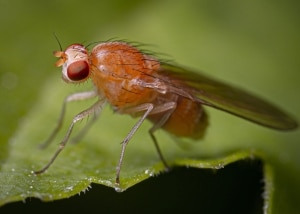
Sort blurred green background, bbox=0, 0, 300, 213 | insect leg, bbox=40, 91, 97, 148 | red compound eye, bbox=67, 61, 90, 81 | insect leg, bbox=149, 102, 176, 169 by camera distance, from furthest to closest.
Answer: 1. blurred green background, bbox=0, 0, 300, 213
2. insect leg, bbox=40, 91, 97, 148
3. insect leg, bbox=149, 102, 176, 169
4. red compound eye, bbox=67, 61, 90, 81

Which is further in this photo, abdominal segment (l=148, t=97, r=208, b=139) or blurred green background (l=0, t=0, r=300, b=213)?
blurred green background (l=0, t=0, r=300, b=213)

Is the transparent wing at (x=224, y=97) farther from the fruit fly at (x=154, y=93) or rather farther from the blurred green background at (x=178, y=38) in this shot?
the blurred green background at (x=178, y=38)

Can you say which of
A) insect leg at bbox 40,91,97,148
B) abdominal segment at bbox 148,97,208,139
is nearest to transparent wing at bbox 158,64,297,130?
abdominal segment at bbox 148,97,208,139

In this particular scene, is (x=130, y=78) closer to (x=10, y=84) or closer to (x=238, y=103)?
(x=238, y=103)

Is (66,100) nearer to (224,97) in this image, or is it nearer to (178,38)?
(224,97)

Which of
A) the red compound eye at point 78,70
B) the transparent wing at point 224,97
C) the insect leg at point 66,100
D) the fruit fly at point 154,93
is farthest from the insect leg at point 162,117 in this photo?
the red compound eye at point 78,70

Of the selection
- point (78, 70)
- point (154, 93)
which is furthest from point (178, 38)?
point (78, 70)

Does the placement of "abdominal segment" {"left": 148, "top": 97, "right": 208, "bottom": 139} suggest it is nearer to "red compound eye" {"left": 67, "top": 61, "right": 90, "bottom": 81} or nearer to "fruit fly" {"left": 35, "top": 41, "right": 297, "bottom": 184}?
"fruit fly" {"left": 35, "top": 41, "right": 297, "bottom": 184}

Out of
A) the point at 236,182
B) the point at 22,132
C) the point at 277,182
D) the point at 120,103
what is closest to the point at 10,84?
the point at 22,132
